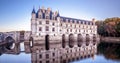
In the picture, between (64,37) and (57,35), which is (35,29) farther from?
(64,37)

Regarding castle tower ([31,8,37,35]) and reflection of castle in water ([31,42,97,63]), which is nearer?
reflection of castle in water ([31,42,97,63])

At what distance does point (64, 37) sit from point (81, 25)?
272cm

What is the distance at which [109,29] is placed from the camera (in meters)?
20.4

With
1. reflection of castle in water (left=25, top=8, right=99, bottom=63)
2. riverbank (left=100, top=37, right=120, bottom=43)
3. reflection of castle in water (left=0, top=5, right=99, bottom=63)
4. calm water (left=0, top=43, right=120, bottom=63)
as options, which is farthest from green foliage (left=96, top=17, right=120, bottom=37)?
calm water (left=0, top=43, right=120, bottom=63)

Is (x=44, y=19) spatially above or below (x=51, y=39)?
above

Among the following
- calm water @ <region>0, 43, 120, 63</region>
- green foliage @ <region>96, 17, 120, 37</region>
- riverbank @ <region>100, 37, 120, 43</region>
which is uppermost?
green foliage @ <region>96, 17, 120, 37</region>

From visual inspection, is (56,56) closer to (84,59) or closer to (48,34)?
(84,59)

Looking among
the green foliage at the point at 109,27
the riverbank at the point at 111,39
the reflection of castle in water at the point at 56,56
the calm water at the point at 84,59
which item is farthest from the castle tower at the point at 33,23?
the green foliage at the point at 109,27

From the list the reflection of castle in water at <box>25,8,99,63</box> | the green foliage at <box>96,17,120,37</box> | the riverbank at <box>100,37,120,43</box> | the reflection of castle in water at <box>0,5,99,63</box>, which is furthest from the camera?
the green foliage at <box>96,17,120,37</box>

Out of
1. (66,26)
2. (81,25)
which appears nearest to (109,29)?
(81,25)

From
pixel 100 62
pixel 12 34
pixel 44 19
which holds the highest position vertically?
pixel 44 19

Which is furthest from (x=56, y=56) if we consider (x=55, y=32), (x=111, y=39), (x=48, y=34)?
(x=111, y=39)

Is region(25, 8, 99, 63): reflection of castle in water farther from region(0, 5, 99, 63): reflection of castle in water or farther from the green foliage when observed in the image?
the green foliage

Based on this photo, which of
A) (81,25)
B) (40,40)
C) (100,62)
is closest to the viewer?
(100,62)
